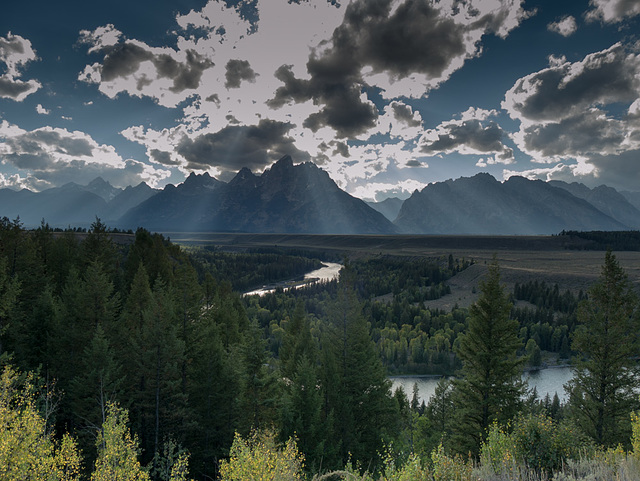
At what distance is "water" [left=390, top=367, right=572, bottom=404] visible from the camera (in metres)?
70.0

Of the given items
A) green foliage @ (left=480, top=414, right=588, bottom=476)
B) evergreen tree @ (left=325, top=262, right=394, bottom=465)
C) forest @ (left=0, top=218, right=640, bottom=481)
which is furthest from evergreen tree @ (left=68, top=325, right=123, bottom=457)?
green foliage @ (left=480, top=414, right=588, bottom=476)

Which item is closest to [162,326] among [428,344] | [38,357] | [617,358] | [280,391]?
[280,391]

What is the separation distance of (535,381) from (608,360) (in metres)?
59.9

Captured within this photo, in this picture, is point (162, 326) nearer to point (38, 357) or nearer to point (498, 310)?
point (38, 357)

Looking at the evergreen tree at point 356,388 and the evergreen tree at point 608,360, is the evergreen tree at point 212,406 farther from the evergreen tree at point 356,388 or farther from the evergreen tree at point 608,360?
the evergreen tree at point 608,360

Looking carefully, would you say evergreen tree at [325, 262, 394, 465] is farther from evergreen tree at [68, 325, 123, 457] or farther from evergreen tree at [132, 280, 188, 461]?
evergreen tree at [68, 325, 123, 457]

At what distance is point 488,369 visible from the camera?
78.9 feet

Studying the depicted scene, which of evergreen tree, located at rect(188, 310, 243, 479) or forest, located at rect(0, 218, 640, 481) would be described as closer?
forest, located at rect(0, 218, 640, 481)

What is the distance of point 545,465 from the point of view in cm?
1233

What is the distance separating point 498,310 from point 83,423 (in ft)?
112

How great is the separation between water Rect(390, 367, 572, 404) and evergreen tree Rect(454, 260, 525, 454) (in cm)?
4763

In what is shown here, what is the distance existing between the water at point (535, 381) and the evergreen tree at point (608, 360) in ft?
148

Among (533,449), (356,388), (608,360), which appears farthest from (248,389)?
(608,360)

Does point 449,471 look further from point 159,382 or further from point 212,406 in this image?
point 212,406
